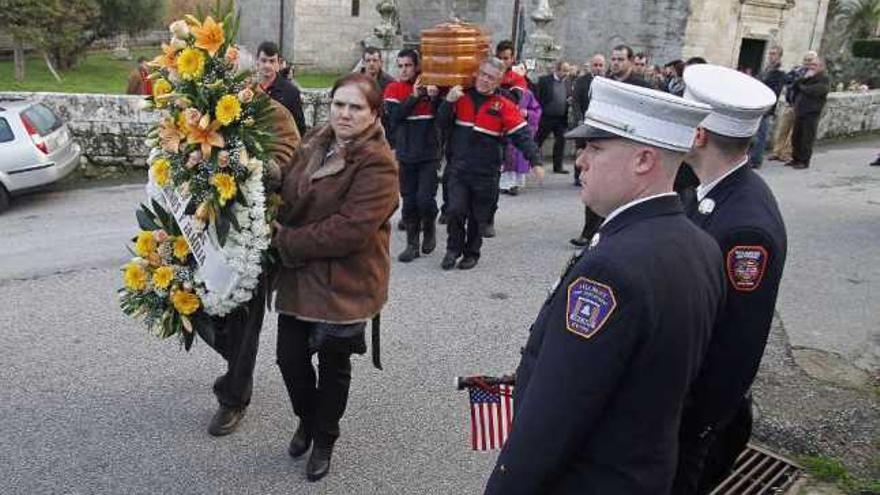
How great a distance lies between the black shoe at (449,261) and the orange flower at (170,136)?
3986mm

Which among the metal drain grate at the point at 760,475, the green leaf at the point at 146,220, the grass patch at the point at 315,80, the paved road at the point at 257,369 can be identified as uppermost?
the green leaf at the point at 146,220

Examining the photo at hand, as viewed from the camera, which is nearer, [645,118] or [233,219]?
[645,118]

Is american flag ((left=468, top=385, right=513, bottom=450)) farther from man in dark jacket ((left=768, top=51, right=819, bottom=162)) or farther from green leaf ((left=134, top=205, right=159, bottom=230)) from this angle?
man in dark jacket ((left=768, top=51, right=819, bottom=162))

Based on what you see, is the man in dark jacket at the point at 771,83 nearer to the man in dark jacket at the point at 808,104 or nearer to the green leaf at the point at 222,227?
the man in dark jacket at the point at 808,104

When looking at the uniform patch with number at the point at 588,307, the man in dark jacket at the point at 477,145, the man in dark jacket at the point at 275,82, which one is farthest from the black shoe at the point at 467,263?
the uniform patch with number at the point at 588,307

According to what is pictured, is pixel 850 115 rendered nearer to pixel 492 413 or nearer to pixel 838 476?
pixel 838 476

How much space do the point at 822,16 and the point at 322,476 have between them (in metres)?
25.9

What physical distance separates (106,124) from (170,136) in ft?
27.9

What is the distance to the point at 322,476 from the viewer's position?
148 inches

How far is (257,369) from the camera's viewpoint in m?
4.87

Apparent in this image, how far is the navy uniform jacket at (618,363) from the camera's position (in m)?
1.75

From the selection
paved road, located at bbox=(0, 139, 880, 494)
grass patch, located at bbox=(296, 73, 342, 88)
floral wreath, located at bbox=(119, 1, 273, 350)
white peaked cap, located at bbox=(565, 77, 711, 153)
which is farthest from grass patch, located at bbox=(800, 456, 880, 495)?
grass patch, located at bbox=(296, 73, 342, 88)

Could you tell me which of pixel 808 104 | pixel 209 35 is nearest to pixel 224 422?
pixel 209 35

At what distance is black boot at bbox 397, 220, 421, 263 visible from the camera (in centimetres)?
738
